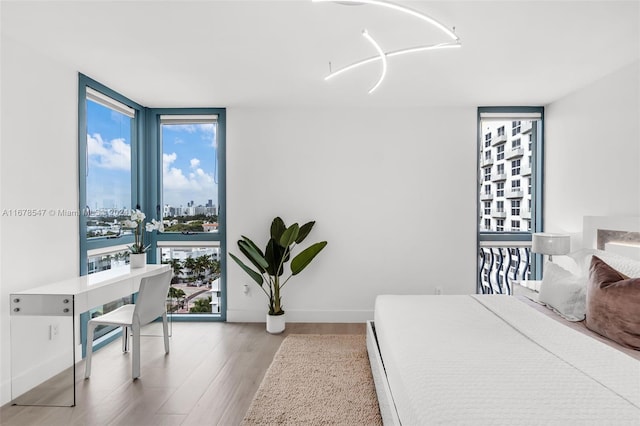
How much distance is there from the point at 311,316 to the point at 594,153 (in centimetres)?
339

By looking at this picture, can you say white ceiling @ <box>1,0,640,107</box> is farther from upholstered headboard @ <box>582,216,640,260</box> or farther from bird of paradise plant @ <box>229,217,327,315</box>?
bird of paradise plant @ <box>229,217,327,315</box>

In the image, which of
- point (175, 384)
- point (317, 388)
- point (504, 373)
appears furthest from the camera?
point (175, 384)

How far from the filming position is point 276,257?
12.4 ft

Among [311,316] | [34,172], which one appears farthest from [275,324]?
[34,172]

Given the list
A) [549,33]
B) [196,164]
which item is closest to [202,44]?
[196,164]

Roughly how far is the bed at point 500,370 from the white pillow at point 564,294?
0.08 m

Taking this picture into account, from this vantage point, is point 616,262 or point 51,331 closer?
point 616,262

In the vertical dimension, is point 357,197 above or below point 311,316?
above

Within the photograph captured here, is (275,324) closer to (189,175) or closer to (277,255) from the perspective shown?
(277,255)

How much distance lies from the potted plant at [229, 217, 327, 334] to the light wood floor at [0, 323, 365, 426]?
0.81ft

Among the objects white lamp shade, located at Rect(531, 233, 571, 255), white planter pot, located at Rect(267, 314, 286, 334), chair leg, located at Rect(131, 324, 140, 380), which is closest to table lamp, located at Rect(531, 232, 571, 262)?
white lamp shade, located at Rect(531, 233, 571, 255)

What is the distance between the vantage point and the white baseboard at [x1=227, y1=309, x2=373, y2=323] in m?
4.13

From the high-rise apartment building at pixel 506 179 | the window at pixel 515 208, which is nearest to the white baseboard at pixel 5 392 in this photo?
the high-rise apartment building at pixel 506 179

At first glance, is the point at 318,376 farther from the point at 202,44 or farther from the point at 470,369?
the point at 202,44
